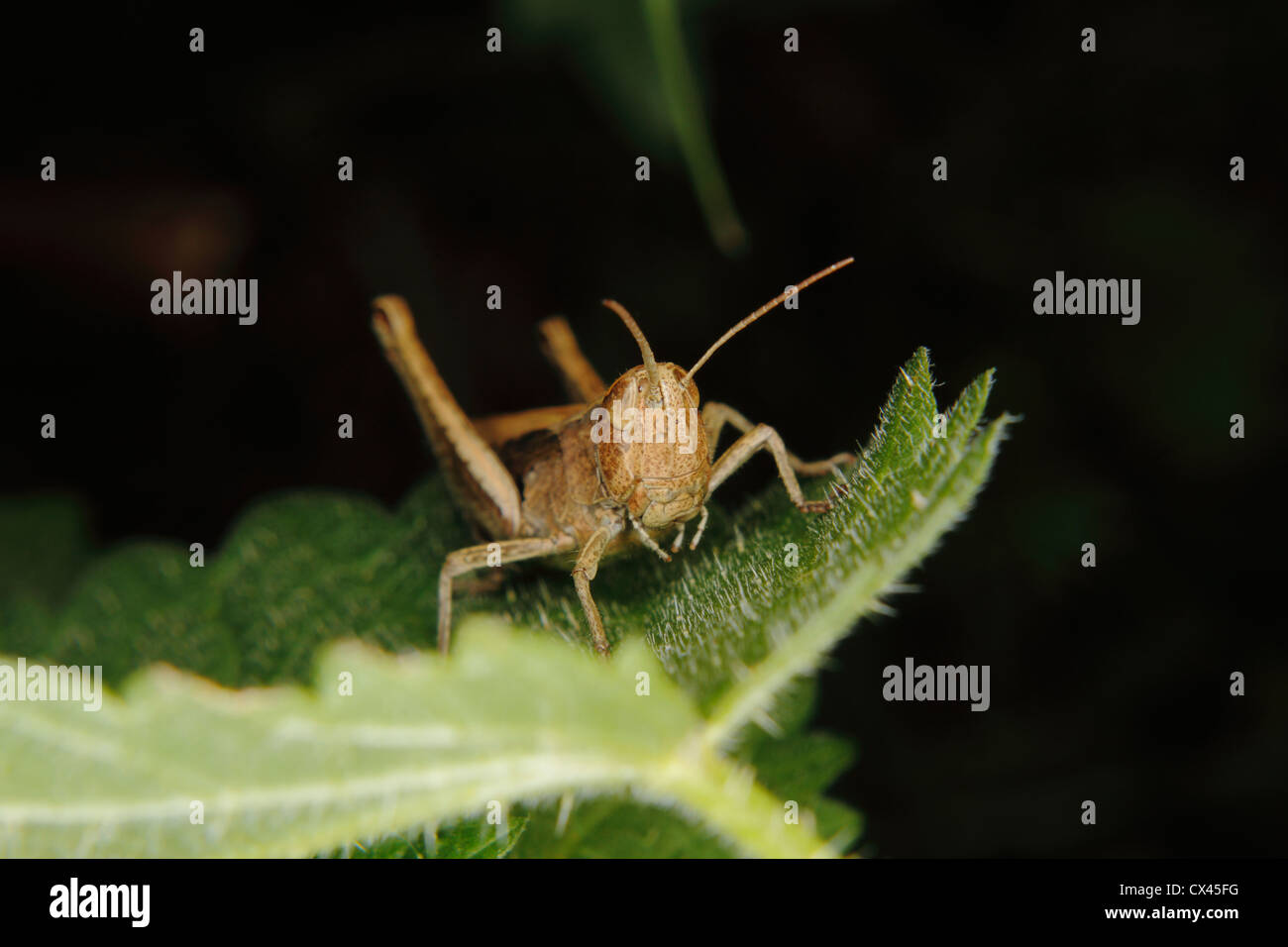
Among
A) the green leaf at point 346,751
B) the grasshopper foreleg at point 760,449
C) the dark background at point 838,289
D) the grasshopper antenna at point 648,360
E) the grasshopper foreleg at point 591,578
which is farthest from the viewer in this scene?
the dark background at point 838,289

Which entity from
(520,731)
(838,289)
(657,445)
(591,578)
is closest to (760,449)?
(657,445)

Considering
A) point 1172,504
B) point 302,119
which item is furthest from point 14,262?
point 1172,504

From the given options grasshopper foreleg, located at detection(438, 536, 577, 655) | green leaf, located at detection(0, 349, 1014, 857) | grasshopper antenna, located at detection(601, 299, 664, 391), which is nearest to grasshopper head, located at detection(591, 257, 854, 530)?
grasshopper antenna, located at detection(601, 299, 664, 391)

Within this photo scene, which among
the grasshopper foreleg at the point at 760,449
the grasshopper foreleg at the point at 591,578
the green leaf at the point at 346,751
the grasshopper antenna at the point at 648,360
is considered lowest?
the green leaf at the point at 346,751

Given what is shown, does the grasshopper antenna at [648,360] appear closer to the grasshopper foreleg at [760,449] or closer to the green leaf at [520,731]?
the grasshopper foreleg at [760,449]

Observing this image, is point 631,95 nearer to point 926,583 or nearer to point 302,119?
point 302,119

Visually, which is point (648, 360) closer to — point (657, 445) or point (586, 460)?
point (657, 445)

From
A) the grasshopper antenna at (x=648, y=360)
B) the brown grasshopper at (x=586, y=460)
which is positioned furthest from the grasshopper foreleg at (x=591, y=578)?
the grasshopper antenna at (x=648, y=360)
